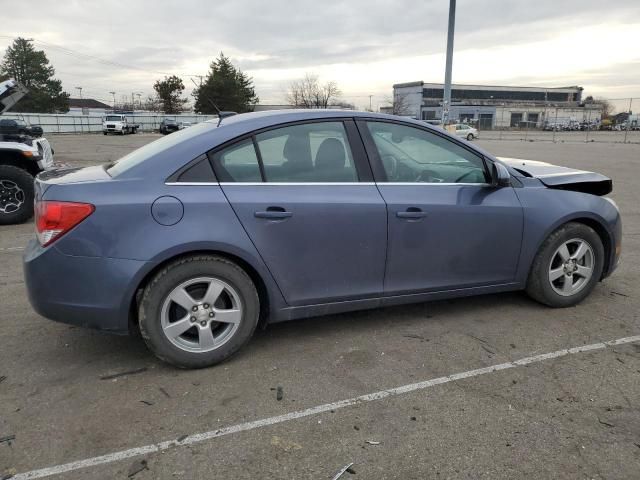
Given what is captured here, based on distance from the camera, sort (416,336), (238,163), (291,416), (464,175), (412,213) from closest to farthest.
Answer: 1. (291,416)
2. (238,163)
3. (412,213)
4. (416,336)
5. (464,175)

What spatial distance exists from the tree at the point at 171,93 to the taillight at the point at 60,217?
7568cm

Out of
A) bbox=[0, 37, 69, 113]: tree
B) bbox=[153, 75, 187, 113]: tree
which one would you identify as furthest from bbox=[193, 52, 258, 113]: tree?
bbox=[0, 37, 69, 113]: tree

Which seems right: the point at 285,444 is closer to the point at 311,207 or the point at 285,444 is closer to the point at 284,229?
the point at 284,229

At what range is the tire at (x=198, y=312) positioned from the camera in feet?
9.93

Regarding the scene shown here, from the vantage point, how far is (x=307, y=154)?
343 centimetres

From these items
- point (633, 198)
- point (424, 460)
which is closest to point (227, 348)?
point (424, 460)

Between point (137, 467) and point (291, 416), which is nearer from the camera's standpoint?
point (137, 467)

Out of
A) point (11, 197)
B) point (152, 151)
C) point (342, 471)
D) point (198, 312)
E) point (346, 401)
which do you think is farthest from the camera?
point (11, 197)

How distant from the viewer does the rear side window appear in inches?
126

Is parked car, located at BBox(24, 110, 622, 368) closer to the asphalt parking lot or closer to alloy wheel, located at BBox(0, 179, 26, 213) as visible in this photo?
the asphalt parking lot

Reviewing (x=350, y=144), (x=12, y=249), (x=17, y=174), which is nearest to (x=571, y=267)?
(x=350, y=144)

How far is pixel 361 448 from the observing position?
8.12 feet

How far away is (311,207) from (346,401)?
1191 mm

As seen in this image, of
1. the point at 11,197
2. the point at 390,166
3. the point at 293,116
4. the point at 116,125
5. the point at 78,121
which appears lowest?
the point at 11,197
